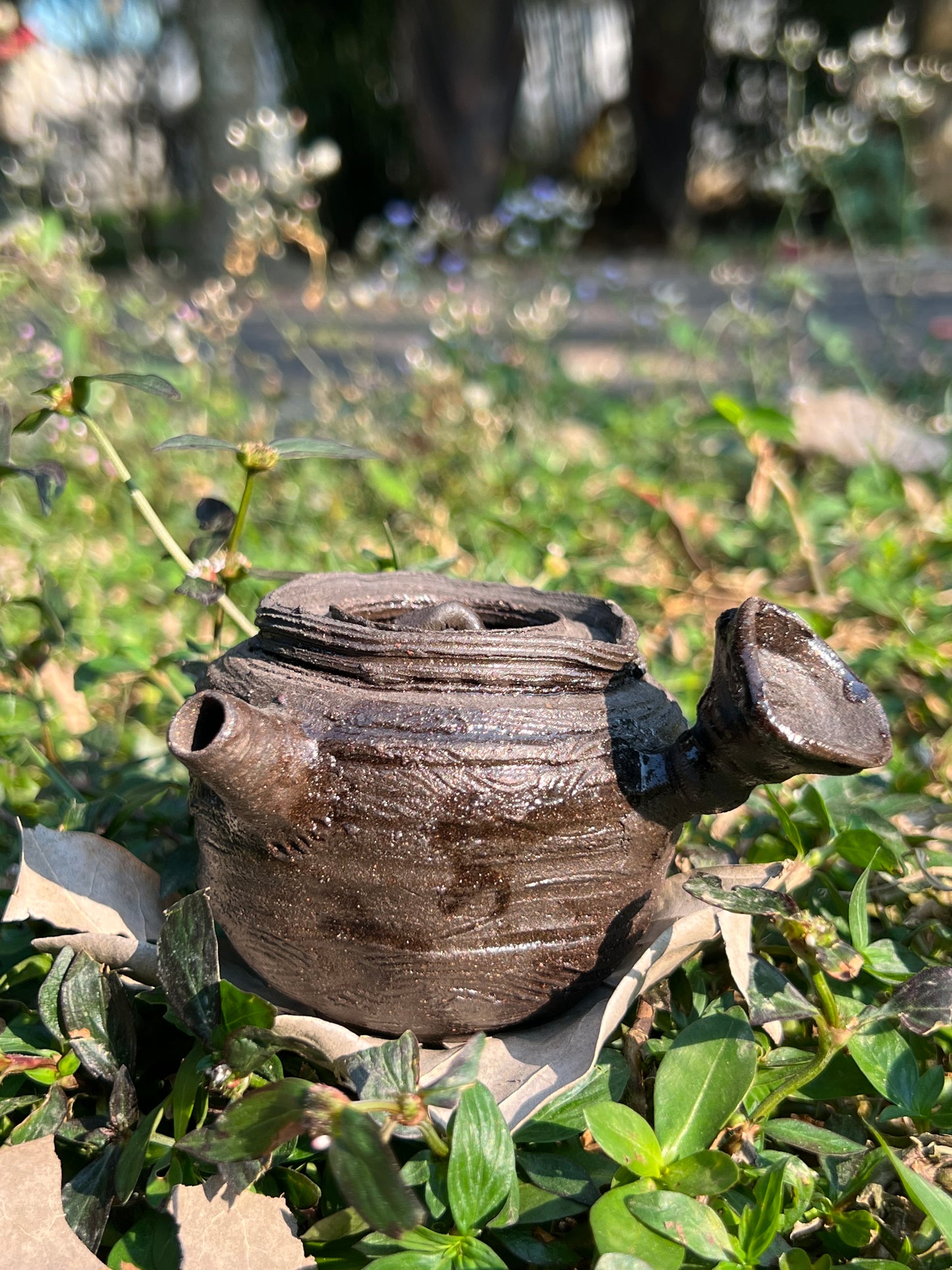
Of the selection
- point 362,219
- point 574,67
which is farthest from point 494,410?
point 574,67

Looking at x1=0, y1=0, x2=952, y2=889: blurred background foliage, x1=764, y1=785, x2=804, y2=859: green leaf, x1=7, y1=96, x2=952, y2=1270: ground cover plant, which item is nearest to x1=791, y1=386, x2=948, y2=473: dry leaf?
x1=0, y1=0, x2=952, y2=889: blurred background foliage

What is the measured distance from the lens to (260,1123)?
1.06 meters

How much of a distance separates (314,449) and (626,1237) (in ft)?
3.49

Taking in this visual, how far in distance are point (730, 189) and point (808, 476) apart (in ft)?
37.3

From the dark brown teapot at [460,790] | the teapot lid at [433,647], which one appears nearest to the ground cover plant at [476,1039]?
the dark brown teapot at [460,790]

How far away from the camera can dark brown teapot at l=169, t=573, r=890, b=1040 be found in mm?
1230

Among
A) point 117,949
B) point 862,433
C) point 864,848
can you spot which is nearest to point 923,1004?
point 864,848

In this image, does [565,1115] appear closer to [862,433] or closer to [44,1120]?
[44,1120]

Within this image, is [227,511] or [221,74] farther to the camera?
[221,74]

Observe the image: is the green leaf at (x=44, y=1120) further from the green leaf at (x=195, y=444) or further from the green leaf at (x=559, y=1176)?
the green leaf at (x=195, y=444)

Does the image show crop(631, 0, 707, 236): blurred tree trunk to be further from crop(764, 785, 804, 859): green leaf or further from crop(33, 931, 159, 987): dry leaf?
crop(33, 931, 159, 987): dry leaf

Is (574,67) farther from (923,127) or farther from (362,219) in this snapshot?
(923,127)

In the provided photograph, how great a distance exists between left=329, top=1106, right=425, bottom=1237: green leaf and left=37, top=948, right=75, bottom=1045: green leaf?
1.91ft

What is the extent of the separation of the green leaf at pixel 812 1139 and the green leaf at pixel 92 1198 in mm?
791
